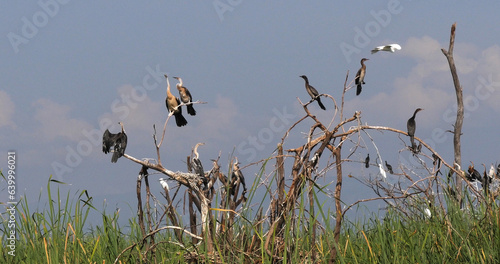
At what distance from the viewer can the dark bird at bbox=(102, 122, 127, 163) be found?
3588mm

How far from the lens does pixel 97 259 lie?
13.0 ft

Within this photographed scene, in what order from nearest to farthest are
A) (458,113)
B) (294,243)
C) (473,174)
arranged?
(294,243)
(473,174)
(458,113)

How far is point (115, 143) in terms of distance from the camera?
11.9ft

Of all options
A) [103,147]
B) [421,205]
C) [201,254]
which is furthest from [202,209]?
[421,205]

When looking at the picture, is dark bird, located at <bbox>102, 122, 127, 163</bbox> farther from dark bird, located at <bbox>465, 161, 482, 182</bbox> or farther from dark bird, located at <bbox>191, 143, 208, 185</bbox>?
dark bird, located at <bbox>465, 161, 482, 182</bbox>

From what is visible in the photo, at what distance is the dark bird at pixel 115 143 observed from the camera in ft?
11.8

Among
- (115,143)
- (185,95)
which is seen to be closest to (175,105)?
(185,95)

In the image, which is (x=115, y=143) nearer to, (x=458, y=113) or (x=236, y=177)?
(x=236, y=177)

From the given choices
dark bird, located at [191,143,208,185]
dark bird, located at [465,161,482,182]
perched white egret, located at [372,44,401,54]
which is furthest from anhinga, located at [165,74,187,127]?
dark bird, located at [465,161,482,182]

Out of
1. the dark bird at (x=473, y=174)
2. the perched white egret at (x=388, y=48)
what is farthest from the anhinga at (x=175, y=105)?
the dark bird at (x=473, y=174)

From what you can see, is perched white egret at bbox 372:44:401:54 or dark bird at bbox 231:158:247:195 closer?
dark bird at bbox 231:158:247:195

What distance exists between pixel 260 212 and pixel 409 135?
127 cm

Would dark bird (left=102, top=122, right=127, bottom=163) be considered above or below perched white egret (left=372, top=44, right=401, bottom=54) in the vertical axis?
below

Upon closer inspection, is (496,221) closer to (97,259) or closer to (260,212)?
(260,212)
